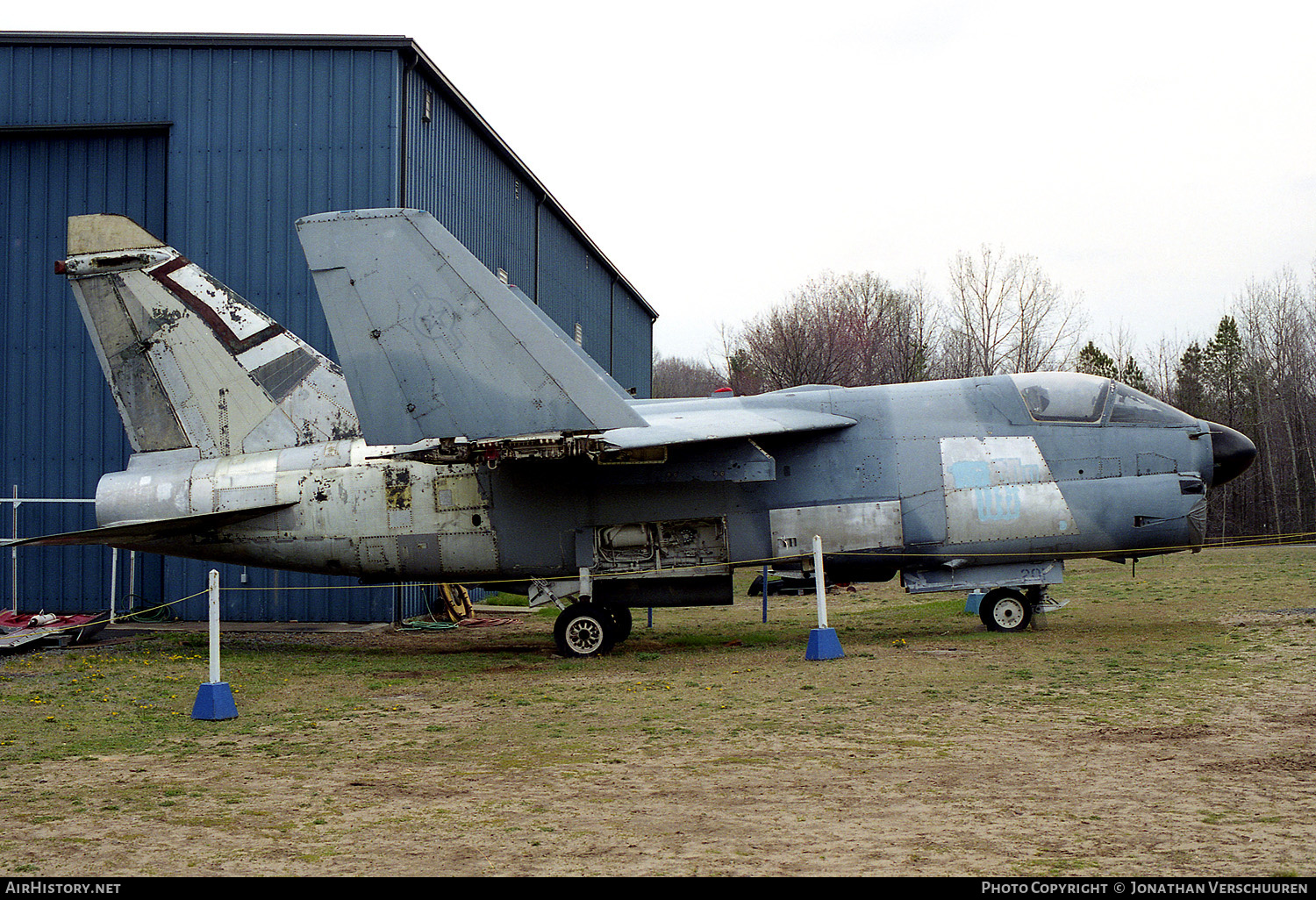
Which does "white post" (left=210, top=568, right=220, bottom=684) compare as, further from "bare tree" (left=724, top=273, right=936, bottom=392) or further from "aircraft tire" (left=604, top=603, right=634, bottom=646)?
"bare tree" (left=724, top=273, right=936, bottom=392)

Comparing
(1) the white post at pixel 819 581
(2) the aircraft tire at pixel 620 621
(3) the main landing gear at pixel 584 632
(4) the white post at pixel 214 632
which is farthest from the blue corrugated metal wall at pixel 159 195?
(1) the white post at pixel 819 581

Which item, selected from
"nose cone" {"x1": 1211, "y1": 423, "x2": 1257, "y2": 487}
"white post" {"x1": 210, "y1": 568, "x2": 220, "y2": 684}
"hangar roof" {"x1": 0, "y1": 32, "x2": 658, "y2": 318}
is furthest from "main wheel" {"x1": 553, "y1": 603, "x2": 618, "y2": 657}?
"hangar roof" {"x1": 0, "y1": 32, "x2": 658, "y2": 318}

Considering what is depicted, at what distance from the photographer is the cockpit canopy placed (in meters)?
12.6

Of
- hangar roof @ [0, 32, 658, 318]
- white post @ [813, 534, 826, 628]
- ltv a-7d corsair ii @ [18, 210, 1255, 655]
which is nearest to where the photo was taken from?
white post @ [813, 534, 826, 628]

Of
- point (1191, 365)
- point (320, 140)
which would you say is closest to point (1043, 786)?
point (320, 140)

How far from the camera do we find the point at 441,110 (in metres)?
19.3

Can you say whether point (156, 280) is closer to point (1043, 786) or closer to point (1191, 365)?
point (1043, 786)

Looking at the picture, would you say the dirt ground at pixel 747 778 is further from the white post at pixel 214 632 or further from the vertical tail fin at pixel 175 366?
the vertical tail fin at pixel 175 366

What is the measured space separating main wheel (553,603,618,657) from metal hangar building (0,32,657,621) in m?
5.81

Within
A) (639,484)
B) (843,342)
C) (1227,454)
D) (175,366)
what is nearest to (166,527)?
(175,366)

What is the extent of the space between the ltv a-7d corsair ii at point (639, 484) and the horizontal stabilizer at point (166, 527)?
1.6 inches

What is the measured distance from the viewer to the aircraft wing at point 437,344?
10852 millimetres

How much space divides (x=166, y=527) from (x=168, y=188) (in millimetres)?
8567

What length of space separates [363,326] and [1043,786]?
8.55 m
